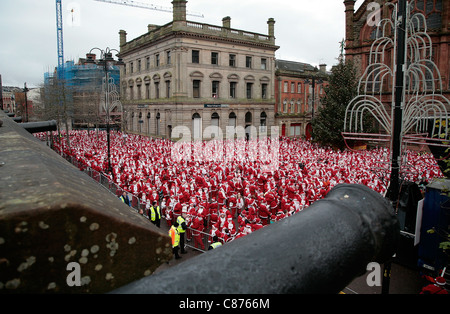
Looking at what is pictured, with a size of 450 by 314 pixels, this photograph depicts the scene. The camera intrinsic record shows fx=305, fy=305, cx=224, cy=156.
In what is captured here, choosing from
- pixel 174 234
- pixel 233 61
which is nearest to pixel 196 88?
pixel 233 61

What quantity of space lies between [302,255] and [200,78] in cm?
4146

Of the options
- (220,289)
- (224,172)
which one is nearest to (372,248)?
(220,289)

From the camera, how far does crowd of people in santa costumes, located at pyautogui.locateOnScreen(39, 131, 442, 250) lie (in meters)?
11.7

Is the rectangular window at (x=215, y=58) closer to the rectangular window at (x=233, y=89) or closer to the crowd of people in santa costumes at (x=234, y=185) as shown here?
the rectangular window at (x=233, y=89)

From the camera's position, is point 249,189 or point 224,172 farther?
point 224,172

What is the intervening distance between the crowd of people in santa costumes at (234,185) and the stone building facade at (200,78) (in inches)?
646

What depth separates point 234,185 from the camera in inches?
636

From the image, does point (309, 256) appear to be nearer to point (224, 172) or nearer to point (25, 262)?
point (25, 262)

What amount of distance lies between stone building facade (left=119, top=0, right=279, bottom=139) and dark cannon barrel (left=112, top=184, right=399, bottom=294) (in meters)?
38.7

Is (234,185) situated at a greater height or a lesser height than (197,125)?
lesser

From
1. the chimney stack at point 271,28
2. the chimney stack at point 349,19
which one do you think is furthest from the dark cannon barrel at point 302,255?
the chimney stack at point 271,28

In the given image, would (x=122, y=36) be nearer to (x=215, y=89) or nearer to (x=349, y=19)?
(x=215, y=89)
